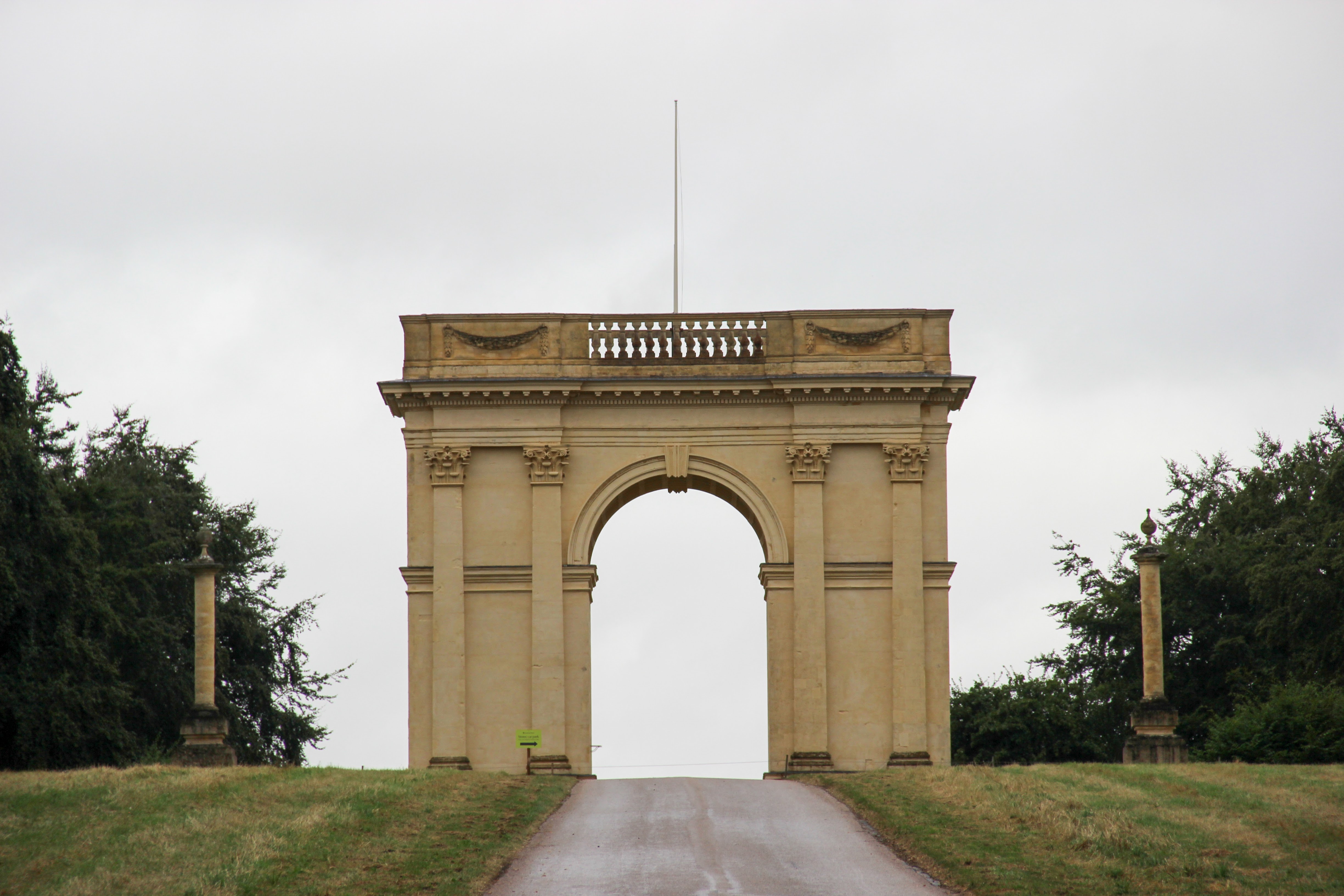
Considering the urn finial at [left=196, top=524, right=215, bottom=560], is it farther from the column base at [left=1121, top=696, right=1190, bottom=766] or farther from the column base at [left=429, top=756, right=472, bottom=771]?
the column base at [left=1121, top=696, right=1190, bottom=766]

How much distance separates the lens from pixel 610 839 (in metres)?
22.7

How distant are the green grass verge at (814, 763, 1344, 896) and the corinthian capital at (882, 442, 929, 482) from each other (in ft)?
26.7

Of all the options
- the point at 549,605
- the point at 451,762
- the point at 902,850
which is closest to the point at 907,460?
the point at 549,605

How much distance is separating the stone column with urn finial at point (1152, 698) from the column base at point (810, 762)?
5.74 metres

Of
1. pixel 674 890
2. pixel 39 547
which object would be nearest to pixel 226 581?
pixel 39 547

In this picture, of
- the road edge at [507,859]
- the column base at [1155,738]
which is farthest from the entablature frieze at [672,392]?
the road edge at [507,859]

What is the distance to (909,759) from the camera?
116 ft

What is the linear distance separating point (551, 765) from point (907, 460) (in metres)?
9.58

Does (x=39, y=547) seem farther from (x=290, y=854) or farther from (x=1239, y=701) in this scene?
(x=1239, y=701)

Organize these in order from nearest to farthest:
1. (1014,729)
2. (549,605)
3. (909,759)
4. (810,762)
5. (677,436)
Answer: (909,759), (810,762), (549,605), (677,436), (1014,729)

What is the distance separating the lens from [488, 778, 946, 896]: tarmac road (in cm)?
1895

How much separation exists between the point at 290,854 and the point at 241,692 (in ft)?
96.2

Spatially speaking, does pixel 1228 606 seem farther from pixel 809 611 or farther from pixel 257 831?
pixel 257 831

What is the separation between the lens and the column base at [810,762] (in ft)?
116
